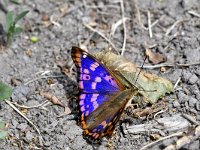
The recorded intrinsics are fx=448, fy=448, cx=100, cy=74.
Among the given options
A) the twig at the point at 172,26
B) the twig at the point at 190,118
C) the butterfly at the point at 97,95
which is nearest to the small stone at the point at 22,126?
the butterfly at the point at 97,95

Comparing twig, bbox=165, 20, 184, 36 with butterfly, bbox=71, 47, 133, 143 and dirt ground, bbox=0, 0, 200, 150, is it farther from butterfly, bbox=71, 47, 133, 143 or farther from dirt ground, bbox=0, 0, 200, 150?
butterfly, bbox=71, 47, 133, 143

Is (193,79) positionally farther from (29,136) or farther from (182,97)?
(29,136)

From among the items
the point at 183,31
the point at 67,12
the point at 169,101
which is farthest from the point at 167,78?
the point at 67,12

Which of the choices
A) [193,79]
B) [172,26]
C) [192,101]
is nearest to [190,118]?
[192,101]

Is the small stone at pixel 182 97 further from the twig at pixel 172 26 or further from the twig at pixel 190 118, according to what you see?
the twig at pixel 172 26

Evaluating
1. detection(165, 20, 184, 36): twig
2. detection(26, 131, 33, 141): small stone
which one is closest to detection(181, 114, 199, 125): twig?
detection(165, 20, 184, 36): twig

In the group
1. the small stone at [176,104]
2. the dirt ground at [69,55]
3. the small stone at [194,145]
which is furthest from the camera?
the small stone at [176,104]
